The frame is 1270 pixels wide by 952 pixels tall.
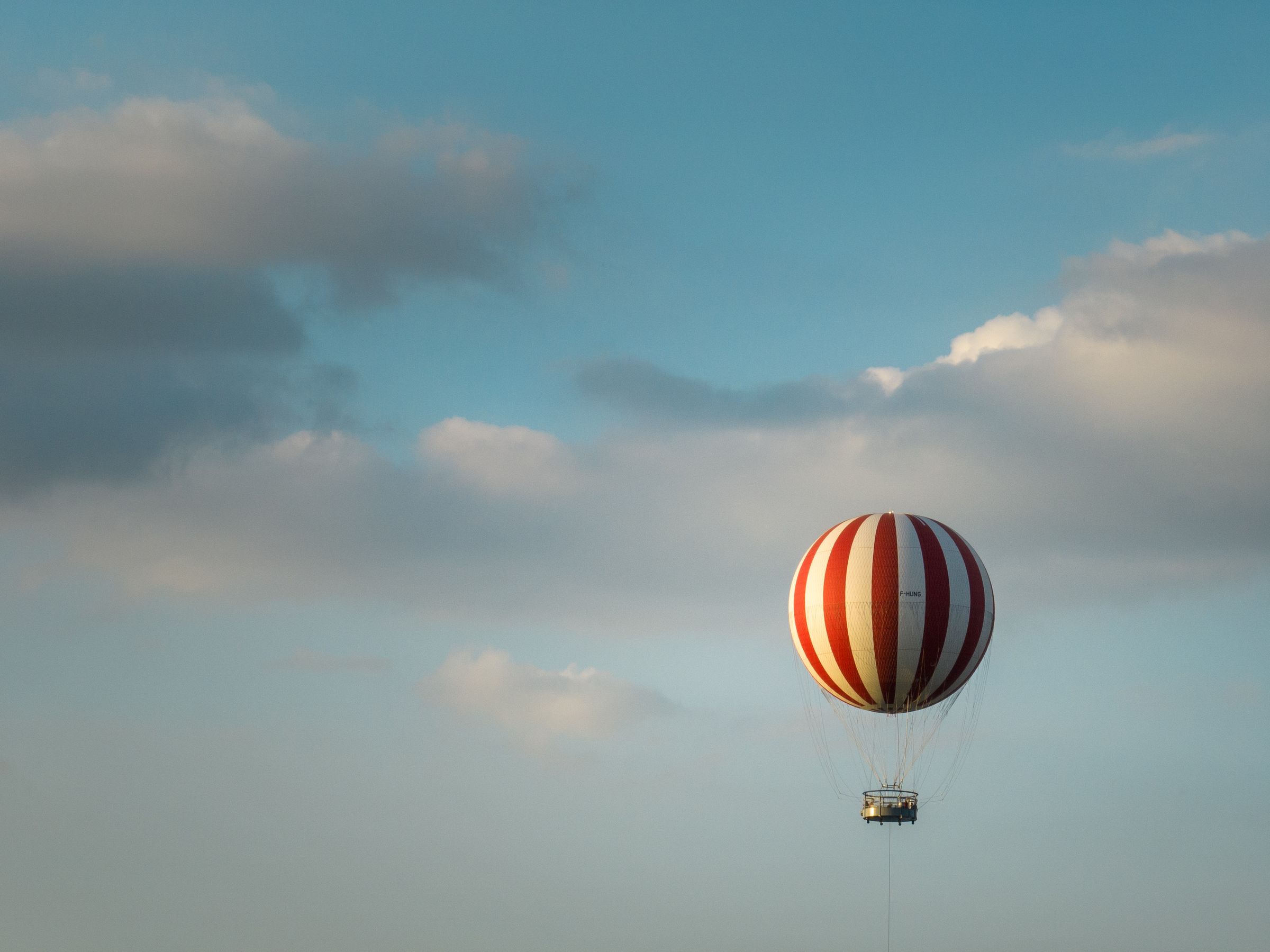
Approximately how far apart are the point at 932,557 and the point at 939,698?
22.4ft

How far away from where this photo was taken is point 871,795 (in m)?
A: 73.8

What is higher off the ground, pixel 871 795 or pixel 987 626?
pixel 987 626

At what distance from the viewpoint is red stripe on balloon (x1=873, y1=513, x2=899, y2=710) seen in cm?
7288

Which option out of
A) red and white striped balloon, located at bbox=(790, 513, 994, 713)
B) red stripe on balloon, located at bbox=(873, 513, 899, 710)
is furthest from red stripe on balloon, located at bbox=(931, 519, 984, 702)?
red stripe on balloon, located at bbox=(873, 513, 899, 710)

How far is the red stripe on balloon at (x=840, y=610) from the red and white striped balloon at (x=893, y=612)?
32 mm

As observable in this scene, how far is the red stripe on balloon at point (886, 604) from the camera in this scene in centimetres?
7288

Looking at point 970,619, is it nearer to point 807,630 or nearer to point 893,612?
point 893,612

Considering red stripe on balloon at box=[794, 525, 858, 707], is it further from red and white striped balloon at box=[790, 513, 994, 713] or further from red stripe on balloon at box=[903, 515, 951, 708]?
red stripe on balloon at box=[903, 515, 951, 708]

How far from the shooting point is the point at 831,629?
74250 mm

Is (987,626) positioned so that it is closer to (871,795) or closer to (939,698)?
(939,698)

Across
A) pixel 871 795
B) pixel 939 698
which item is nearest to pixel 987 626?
pixel 939 698

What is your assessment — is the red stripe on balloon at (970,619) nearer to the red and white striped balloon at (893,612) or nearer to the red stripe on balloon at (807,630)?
the red and white striped balloon at (893,612)

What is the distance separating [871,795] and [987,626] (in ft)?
29.2

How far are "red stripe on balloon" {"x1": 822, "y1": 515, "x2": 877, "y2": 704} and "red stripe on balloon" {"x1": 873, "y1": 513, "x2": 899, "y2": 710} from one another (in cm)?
120
